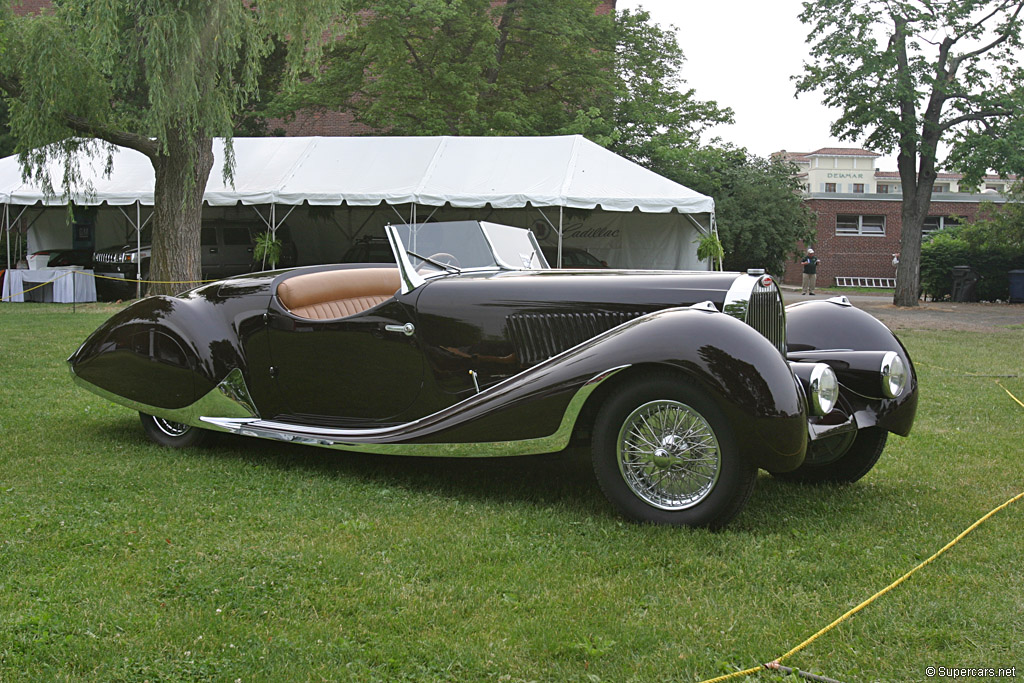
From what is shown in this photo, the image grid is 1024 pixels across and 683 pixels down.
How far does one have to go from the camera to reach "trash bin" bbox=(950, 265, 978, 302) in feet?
95.2

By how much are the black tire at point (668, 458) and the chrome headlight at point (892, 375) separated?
124cm

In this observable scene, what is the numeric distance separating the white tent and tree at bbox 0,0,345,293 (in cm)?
202

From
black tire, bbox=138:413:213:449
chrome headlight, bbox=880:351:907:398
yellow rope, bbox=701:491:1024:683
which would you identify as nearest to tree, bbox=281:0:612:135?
black tire, bbox=138:413:213:449

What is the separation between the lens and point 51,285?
19984 millimetres

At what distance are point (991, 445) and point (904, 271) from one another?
21.1 meters

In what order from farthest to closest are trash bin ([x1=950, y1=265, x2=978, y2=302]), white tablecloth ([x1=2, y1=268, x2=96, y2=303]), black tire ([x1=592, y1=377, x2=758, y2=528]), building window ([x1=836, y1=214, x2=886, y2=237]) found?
building window ([x1=836, y1=214, x2=886, y2=237]) < trash bin ([x1=950, y1=265, x2=978, y2=302]) < white tablecloth ([x1=2, y1=268, x2=96, y2=303]) < black tire ([x1=592, y1=377, x2=758, y2=528])

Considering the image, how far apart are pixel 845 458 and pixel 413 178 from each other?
1609 cm

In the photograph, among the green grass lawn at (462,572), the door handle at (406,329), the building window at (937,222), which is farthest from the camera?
the building window at (937,222)

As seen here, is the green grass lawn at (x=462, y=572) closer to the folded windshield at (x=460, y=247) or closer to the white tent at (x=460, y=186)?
the folded windshield at (x=460, y=247)

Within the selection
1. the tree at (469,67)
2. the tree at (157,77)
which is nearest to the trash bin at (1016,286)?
the tree at (469,67)

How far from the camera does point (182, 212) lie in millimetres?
16703

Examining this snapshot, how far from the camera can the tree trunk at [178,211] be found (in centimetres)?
1630

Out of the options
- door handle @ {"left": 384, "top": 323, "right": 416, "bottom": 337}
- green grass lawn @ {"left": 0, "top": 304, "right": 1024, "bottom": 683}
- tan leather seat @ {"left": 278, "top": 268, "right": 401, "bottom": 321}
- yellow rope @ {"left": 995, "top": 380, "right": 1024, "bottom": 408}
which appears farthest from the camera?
yellow rope @ {"left": 995, "top": 380, "right": 1024, "bottom": 408}

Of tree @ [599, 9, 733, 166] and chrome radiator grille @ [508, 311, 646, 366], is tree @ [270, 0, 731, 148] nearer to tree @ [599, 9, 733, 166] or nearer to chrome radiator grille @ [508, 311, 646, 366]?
tree @ [599, 9, 733, 166]
